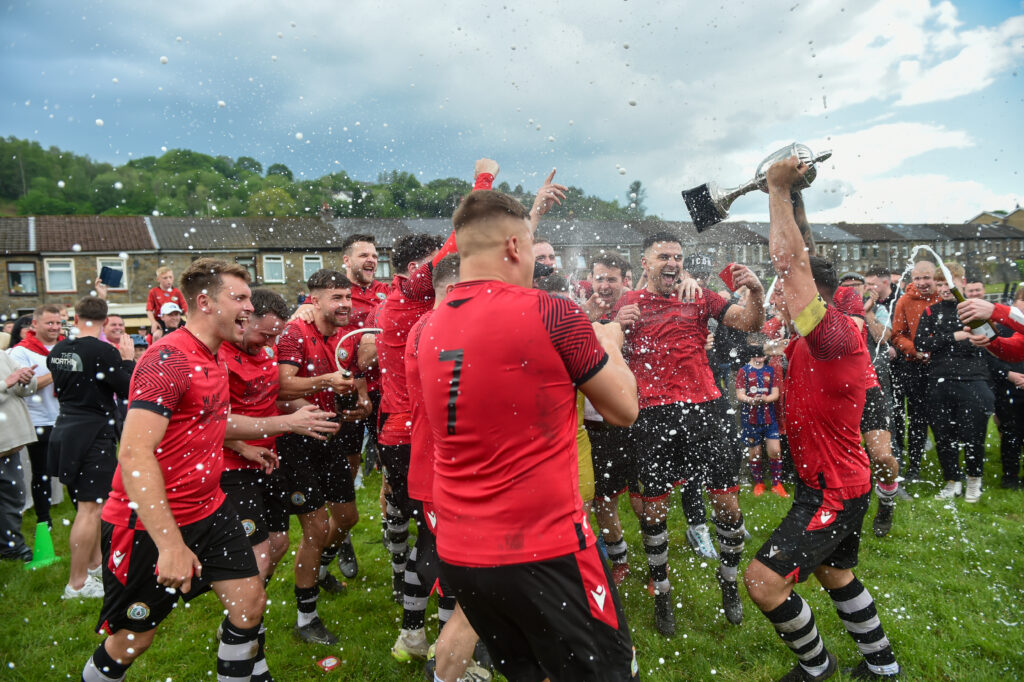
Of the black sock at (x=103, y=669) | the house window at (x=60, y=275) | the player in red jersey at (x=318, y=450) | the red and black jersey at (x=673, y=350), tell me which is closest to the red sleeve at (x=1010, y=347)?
the red and black jersey at (x=673, y=350)

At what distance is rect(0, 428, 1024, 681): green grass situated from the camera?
141 inches

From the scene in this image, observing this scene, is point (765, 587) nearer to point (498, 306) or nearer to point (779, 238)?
point (779, 238)

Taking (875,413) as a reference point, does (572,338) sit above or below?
above

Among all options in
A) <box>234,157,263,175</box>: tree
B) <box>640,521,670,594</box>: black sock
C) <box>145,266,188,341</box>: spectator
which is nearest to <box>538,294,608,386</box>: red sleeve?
<box>640,521,670,594</box>: black sock

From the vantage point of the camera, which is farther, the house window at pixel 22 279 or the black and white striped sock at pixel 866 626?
the house window at pixel 22 279

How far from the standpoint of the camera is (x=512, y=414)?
188 centimetres

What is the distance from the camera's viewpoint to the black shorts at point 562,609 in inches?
74.0

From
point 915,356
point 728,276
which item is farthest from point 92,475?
point 915,356

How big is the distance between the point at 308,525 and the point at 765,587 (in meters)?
3.11

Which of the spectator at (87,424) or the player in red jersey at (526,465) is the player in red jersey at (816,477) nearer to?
the player in red jersey at (526,465)

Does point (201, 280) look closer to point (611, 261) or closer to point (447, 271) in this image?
point (447, 271)

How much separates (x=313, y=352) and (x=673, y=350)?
2936 millimetres

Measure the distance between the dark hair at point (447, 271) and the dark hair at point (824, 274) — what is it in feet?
6.94

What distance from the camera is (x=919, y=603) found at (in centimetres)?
412
